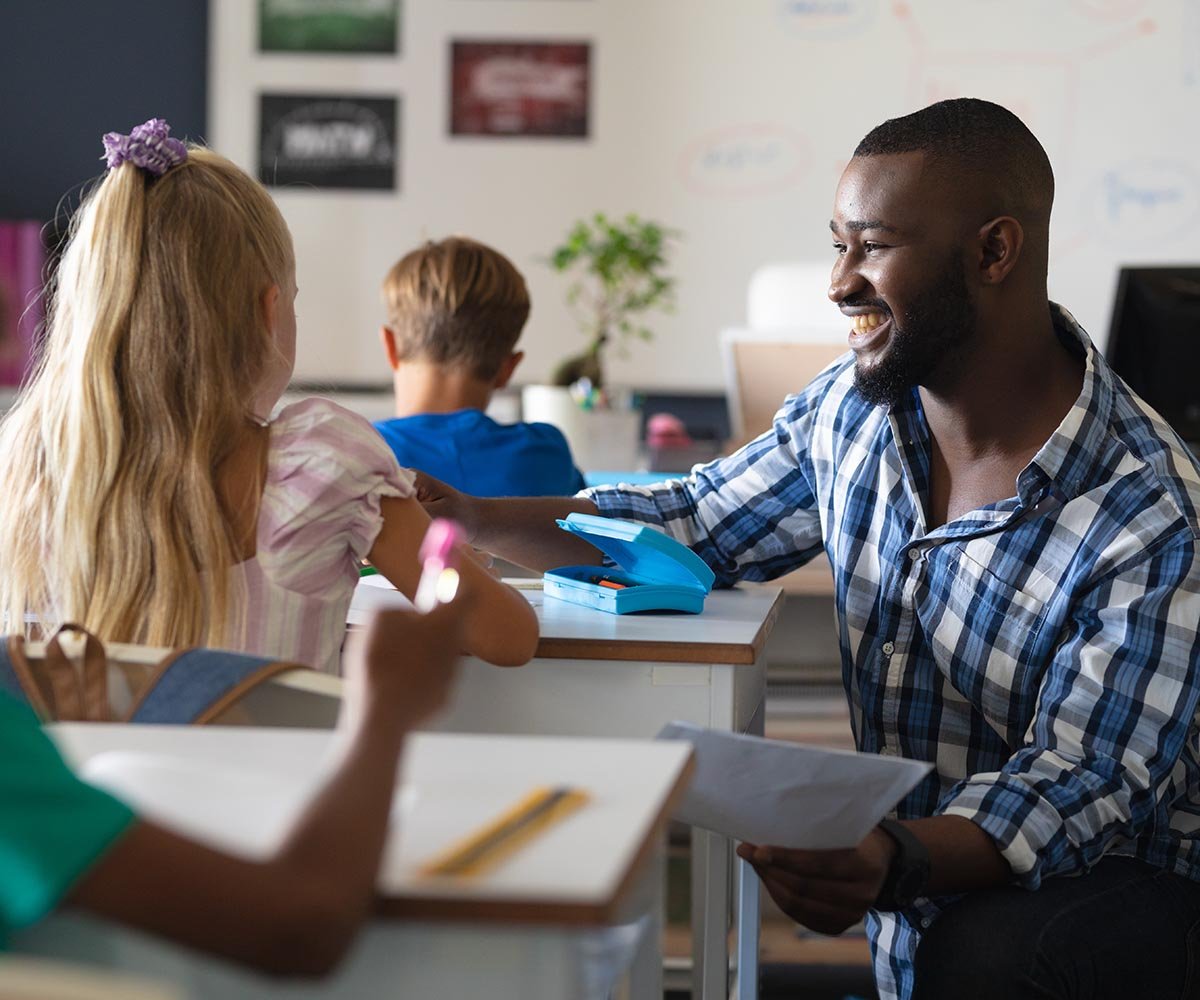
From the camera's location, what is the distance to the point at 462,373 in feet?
8.05

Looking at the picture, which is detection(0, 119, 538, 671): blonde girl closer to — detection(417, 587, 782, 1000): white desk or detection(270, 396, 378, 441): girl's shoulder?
detection(270, 396, 378, 441): girl's shoulder

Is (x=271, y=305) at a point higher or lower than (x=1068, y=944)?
higher

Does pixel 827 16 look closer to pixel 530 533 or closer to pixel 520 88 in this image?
pixel 520 88

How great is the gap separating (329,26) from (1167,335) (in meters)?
2.74

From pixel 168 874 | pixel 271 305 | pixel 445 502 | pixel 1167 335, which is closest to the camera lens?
pixel 168 874

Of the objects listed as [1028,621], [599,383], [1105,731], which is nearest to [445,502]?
[1028,621]

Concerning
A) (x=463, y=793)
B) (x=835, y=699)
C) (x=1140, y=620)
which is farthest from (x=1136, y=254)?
(x=463, y=793)

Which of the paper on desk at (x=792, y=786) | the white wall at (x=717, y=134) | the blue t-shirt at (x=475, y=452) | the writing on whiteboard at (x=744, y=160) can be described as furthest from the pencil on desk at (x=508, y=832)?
the writing on whiteboard at (x=744, y=160)

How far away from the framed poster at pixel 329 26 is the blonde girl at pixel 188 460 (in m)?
3.37

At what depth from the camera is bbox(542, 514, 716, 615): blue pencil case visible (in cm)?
160

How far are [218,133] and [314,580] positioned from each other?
3.61m

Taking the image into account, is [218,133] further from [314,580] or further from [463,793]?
[463,793]

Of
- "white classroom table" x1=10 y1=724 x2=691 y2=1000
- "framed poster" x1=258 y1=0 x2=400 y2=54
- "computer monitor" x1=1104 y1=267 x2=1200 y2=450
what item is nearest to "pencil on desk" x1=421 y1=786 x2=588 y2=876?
"white classroom table" x1=10 y1=724 x2=691 y2=1000

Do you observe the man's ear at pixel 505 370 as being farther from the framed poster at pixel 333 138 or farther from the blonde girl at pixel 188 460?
the framed poster at pixel 333 138
